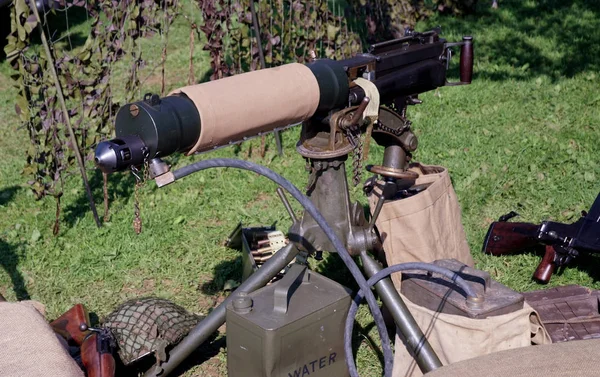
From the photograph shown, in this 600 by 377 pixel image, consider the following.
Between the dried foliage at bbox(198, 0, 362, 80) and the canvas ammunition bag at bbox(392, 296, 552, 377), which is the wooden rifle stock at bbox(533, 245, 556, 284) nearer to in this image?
the canvas ammunition bag at bbox(392, 296, 552, 377)

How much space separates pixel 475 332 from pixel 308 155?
110cm

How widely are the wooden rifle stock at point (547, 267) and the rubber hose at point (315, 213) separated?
1.84 meters

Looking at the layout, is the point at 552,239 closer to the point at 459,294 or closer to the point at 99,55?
the point at 459,294

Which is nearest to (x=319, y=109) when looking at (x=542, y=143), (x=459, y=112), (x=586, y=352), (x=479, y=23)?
(x=586, y=352)

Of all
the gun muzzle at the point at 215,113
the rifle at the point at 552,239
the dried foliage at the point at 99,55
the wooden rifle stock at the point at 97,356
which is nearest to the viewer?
the gun muzzle at the point at 215,113

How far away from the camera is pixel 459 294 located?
3.60m

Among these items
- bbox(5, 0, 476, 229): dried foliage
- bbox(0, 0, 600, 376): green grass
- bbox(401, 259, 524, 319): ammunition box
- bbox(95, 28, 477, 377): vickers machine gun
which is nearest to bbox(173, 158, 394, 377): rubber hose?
bbox(95, 28, 477, 377): vickers machine gun

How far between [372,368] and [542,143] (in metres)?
3.34

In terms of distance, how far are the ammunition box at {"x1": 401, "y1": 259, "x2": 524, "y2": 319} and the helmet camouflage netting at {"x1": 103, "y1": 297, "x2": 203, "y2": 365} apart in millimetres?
1255

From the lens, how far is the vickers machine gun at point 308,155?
9.91 ft

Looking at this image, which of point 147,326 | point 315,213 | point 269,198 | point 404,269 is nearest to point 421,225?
point 404,269

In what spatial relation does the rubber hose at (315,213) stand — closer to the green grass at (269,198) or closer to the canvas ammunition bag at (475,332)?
the canvas ammunition bag at (475,332)

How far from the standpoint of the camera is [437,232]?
4336 millimetres

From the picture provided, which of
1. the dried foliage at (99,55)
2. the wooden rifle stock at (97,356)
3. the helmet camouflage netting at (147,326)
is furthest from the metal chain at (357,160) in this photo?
the dried foliage at (99,55)
